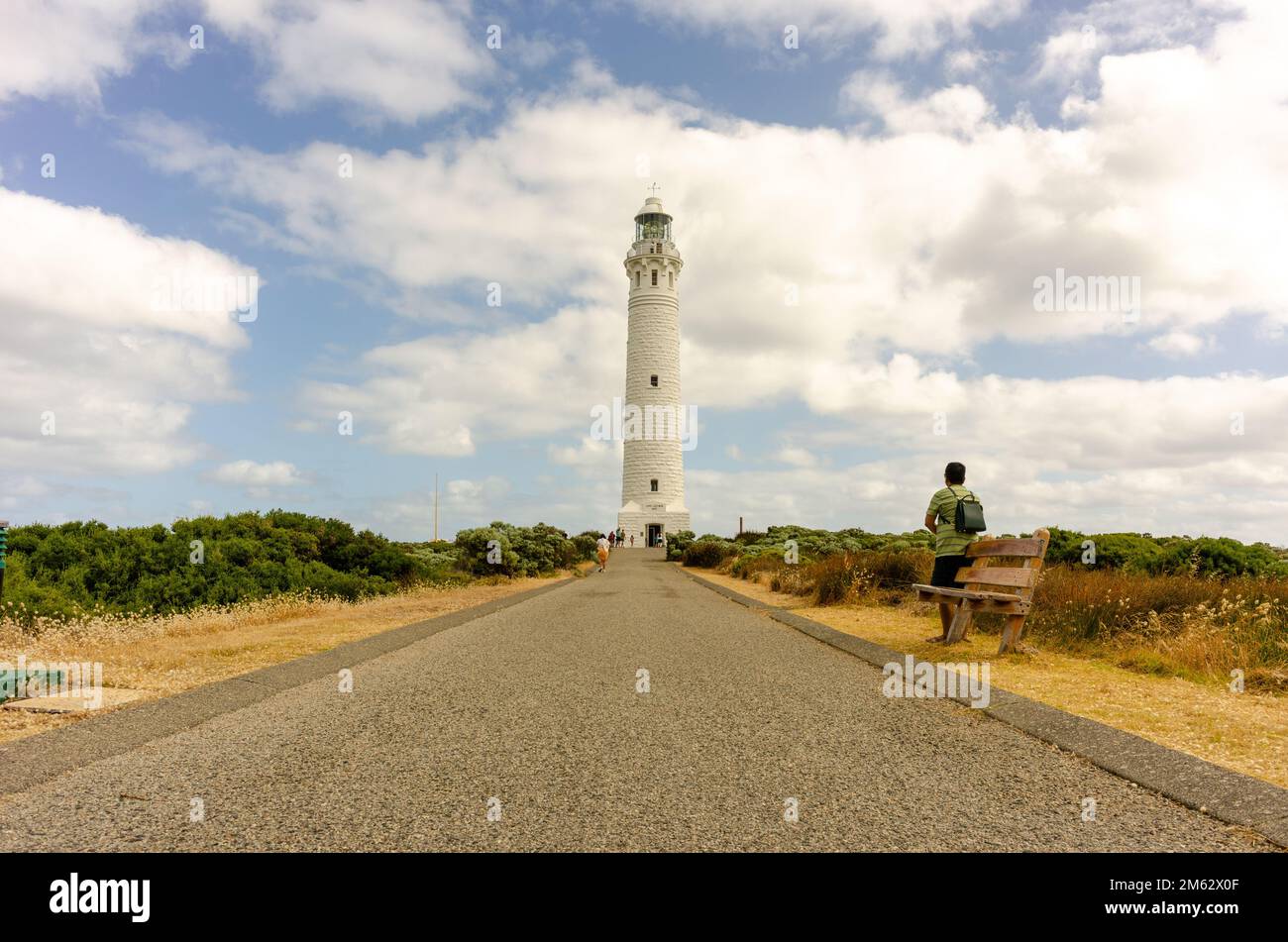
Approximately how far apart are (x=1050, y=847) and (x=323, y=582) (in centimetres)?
1788

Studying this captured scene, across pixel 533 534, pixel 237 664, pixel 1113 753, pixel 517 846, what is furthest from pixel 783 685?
pixel 533 534

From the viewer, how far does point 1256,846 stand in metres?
3.60

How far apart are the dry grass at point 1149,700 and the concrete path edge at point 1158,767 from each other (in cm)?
37

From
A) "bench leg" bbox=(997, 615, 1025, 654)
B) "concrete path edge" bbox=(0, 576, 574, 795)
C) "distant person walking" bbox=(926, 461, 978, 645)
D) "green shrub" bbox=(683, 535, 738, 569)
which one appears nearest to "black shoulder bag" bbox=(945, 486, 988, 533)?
"distant person walking" bbox=(926, 461, 978, 645)

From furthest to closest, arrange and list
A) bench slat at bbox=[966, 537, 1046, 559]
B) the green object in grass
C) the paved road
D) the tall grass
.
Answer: bench slat at bbox=[966, 537, 1046, 559], the tall grass, the green object in grass, the paved road

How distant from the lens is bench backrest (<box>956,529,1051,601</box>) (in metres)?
8.53

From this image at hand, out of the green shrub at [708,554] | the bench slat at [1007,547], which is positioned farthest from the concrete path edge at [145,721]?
the green shrub at [708,554]

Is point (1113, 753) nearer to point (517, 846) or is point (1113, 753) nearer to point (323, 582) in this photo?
point (517, 846)

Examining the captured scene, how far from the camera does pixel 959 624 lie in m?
9.27

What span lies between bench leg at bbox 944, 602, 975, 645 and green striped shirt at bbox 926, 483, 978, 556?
70cm

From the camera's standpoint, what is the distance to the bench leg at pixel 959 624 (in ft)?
30.0

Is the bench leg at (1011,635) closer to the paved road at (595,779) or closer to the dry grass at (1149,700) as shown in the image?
the dry grass at (1149,700)

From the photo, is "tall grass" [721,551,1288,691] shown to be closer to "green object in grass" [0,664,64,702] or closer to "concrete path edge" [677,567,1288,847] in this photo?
"concrete path edge" [677,567,1288,847]

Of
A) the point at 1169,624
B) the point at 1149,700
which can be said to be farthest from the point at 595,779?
the point at 1169,624
